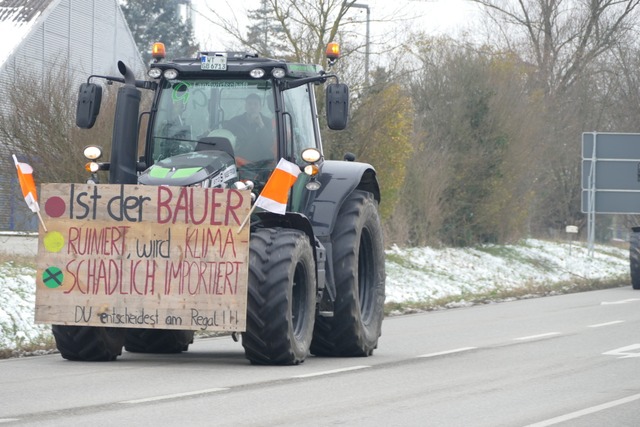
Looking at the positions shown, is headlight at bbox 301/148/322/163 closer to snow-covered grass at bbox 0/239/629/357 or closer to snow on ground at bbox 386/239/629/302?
snow-covered grass at bbox 0/239/629/357

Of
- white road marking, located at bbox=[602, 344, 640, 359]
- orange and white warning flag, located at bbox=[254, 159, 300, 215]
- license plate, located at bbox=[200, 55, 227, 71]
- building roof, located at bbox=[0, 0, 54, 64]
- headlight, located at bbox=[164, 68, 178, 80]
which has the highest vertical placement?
building roof, located at bbox=[0, 0, 54, 64]

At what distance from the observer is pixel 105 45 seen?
51719 millimetres

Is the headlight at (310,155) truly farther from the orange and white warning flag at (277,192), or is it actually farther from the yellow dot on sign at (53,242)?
the yellow dot on sign at (53,242)

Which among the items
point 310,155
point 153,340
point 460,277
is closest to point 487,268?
point 460,277

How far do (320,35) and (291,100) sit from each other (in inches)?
567

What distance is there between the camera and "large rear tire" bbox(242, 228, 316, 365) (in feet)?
37.3

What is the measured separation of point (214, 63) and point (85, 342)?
299 centimetres

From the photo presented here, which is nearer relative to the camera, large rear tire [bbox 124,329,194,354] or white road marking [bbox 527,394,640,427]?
white road marking [bbox 527,394,640,427]

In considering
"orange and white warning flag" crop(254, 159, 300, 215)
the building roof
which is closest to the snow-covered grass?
"orange and white warning flag" crop(254, 159, 300, 215)

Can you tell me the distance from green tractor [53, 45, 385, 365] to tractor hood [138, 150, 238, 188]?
13 millimetres

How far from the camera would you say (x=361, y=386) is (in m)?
10.4

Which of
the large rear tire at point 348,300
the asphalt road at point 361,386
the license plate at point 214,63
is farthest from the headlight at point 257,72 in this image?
the asphalt road at point 361,386

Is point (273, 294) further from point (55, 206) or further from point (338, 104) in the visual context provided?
point (338, 104)

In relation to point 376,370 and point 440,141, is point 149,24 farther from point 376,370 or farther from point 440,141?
point 376,370
